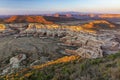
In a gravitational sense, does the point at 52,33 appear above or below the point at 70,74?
below

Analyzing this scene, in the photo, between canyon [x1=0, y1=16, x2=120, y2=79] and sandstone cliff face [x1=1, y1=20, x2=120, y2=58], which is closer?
canyon [x1=0, y1=16, x2=120, y2=79]

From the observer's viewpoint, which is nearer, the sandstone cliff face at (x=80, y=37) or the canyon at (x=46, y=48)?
the canyon at (x=46, y=48)

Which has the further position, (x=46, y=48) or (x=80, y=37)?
(x=80, y=37)

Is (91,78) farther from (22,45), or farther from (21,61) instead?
(22,45)

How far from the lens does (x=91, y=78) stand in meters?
6.39

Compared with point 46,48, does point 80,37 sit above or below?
above

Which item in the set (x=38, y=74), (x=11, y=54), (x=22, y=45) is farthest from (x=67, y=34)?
(x=38, y=74)

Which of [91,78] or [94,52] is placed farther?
[94,52]

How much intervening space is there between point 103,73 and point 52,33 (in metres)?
31.7

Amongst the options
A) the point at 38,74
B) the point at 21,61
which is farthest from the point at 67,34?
the point at 38,74

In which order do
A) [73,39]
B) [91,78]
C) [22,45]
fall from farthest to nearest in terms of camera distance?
[73,39] < [22,45] < [91,78]

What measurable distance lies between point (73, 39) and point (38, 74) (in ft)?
78.4

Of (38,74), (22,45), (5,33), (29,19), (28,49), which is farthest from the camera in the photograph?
(29,19)

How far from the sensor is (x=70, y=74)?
23.7 feet
